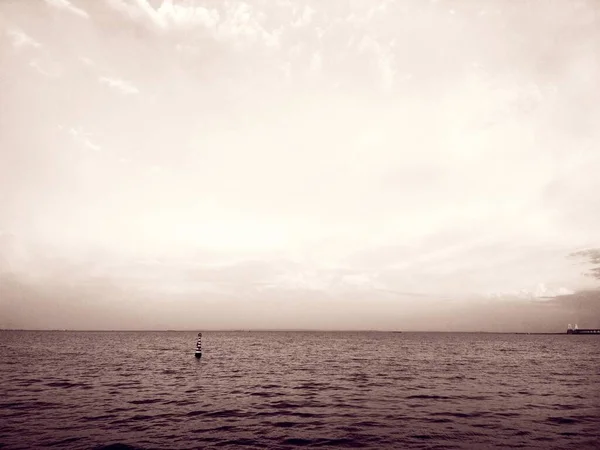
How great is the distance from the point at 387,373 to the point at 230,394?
24431mm

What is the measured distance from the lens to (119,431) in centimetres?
2192

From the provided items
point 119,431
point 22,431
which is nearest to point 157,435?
point 119,431

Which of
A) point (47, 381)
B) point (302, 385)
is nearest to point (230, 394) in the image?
point (302, 385)

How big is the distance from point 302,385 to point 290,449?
67.5 ft

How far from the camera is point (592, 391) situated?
3672cm

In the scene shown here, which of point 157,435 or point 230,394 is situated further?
point 230,394

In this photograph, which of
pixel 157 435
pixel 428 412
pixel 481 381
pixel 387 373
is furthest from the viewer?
pixel 387 373

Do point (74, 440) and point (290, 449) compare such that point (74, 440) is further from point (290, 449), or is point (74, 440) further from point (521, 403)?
point (521, 403)

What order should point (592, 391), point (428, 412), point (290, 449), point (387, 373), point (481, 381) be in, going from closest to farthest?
point (290, 449) → point (428, 412) → point (592, 391) → point (481, 381) → point (387, 373)

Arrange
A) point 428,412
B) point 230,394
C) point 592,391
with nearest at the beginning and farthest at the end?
1. point 428,412
2. point 230,394
3. point 592,391

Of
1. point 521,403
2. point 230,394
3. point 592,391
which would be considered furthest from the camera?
point 592,391

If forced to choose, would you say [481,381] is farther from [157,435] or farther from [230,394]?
[157,435]

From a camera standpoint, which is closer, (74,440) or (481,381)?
(74,440)

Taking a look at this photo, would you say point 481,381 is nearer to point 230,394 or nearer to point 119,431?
point 230,394
